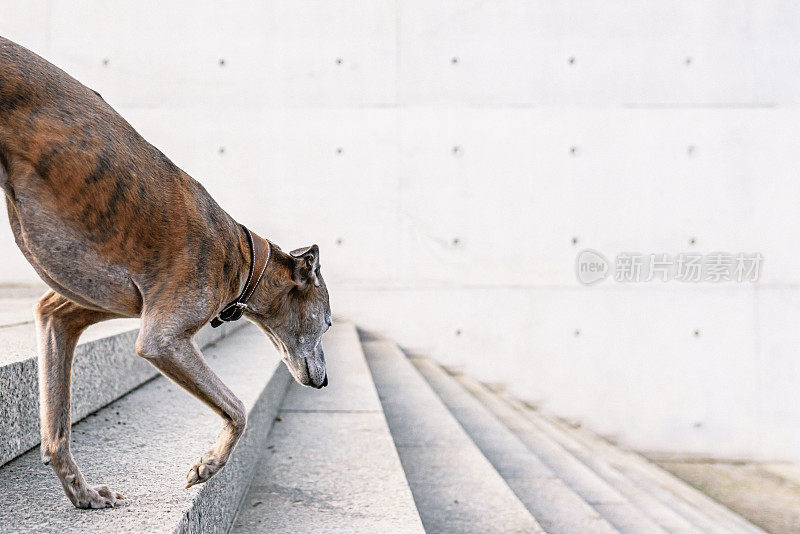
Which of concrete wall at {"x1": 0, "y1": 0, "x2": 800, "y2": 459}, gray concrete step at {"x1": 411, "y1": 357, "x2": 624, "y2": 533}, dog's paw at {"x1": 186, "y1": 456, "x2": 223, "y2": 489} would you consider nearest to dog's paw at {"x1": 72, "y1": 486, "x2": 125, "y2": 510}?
dog's paw at {"x1": 186, "y1": 456, "x2": 223, "y2": 489}

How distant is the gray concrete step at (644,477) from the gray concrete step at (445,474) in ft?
4.61

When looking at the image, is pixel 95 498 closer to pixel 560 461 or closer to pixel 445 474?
pixel 445 474

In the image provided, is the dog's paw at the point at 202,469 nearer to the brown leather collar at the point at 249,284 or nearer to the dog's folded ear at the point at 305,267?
the brown leather collar at the point at 249,284

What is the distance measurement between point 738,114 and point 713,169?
2.03 ft

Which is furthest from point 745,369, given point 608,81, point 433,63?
point 433,63

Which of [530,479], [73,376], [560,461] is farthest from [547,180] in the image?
[73,376]

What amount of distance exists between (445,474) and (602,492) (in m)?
1.34

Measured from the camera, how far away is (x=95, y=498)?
111 centimetres

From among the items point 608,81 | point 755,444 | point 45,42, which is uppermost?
point 45,42

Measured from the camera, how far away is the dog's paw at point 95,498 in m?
1.10

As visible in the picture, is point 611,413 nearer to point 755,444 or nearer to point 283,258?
point 755,444

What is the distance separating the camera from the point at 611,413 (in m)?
5.60

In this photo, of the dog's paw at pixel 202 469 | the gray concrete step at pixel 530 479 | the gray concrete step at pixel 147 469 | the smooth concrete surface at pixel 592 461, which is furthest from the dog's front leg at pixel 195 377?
the smooth concrete surface at pixel 592 461

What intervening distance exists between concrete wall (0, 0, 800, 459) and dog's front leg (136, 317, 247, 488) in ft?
14.9
